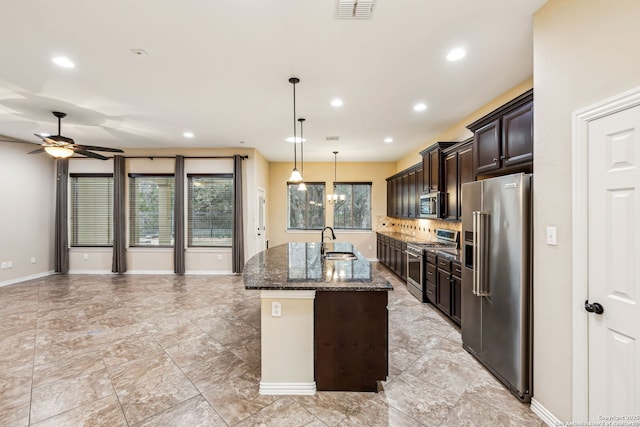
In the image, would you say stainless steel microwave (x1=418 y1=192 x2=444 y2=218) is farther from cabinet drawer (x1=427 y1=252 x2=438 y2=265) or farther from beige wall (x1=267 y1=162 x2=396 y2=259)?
beige wall (x1=267 y1=162 x2=396 y2=259)

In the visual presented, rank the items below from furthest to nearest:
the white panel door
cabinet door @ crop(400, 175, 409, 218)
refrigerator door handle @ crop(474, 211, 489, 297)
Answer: cabinet door @ crop(400, 175, 409, 218) < refrigerator door handle @ crop(474, 211, 489, 297) < the white panel door

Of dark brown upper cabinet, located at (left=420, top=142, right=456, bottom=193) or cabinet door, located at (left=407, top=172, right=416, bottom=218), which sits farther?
cabinet door, located at (left=407, top=172, right=416, bottom=218)

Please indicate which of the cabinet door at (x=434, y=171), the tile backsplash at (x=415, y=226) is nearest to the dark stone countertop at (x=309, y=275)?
the cabinet door at (x=434, y=171)

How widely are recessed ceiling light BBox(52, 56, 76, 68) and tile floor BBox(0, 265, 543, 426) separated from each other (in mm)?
2952

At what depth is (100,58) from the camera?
274 centimetres

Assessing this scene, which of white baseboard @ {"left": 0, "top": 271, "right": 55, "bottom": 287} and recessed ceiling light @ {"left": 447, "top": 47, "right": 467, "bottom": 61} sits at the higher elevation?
recessed ceiling light @ {"left": 447, "top": 47, "right": 467, "bottom": 61}

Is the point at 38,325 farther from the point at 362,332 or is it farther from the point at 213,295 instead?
the point at 362,332

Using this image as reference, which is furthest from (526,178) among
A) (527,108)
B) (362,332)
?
(362,332)

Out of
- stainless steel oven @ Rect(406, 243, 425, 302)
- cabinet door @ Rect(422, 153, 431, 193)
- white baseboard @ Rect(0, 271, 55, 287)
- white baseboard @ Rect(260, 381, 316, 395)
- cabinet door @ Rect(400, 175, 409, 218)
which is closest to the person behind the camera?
white baseboard @ Rect(260, 381, 316, 395)

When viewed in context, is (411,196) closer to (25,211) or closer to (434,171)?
(434,171)

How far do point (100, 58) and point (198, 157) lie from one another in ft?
12.6

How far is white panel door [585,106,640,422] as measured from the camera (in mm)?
1441

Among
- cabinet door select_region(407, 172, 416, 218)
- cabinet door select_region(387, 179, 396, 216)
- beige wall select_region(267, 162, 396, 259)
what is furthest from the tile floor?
beige wall select_region(267, 162, 396, 259)

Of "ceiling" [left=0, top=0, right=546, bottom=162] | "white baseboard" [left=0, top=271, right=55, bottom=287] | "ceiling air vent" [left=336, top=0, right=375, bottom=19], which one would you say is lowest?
"white baseboard" [left=0, top=271, right=55, bottom=287]
